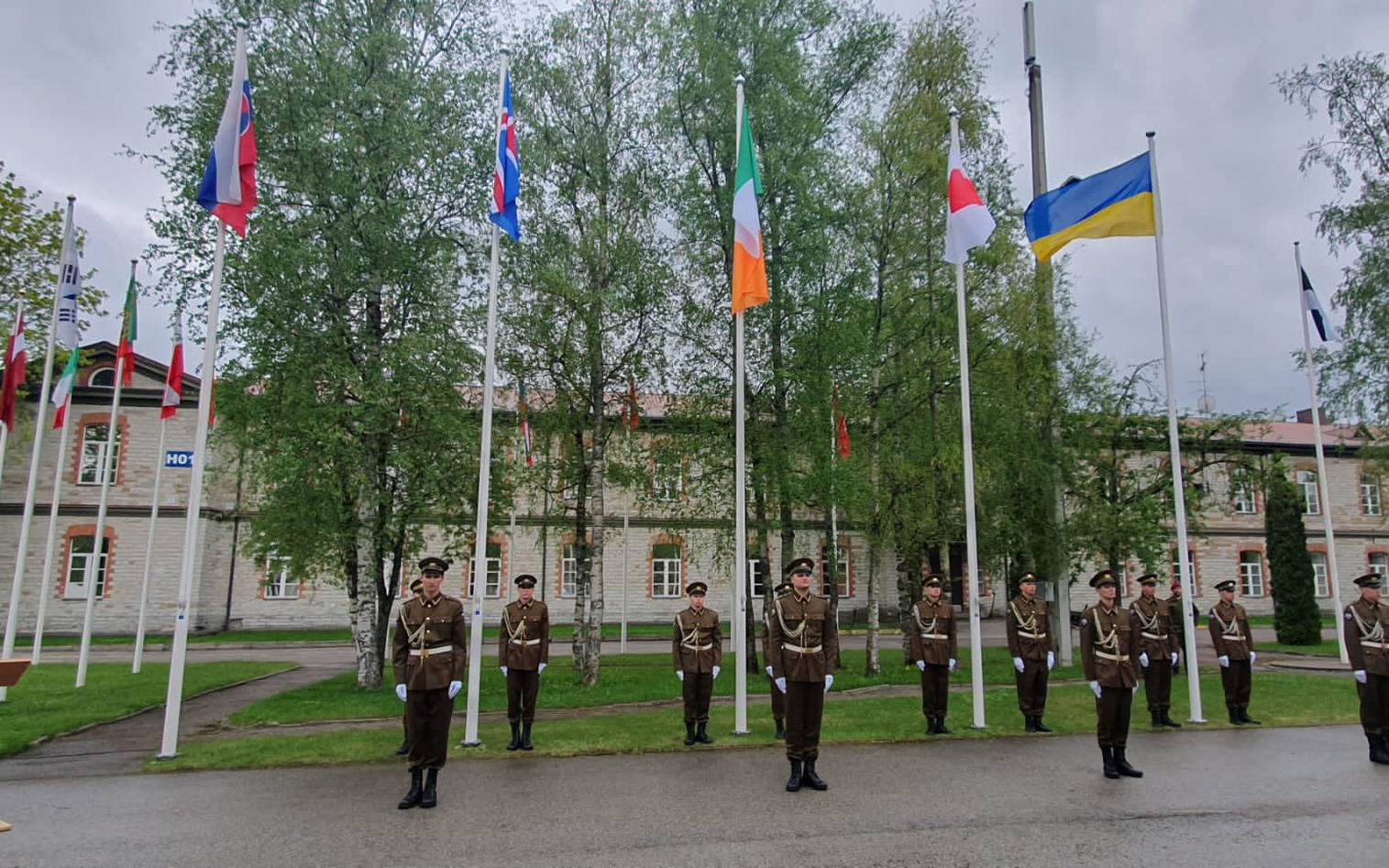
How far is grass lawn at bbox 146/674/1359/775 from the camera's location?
1028 centimetres

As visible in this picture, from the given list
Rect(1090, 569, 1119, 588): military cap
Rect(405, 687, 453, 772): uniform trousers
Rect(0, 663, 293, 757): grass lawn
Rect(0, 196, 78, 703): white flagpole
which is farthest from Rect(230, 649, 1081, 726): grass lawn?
Rect(1090, 569, 1119, 588): military cap

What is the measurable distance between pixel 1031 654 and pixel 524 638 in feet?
24.0

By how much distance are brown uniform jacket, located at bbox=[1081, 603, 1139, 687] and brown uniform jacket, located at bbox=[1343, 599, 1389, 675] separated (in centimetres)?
284

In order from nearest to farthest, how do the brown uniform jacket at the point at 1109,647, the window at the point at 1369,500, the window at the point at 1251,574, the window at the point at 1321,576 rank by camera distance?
the brown uniform jacket at the point at 1109,647, the window at the point at 1369,500, the window at the point at 1251,574, the window at the point at 1321,576

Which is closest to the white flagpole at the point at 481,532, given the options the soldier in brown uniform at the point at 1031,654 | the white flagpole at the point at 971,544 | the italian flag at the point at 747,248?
the italian flag at the point at 747,248

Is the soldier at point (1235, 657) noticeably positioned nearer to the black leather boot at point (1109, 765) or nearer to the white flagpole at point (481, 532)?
the black leather boot at point (1109, 765)

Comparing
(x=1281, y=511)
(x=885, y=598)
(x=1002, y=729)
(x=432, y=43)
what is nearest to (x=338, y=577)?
(x=432, y=43)

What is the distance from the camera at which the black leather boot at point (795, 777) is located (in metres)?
8.44

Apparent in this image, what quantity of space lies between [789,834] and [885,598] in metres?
35.0

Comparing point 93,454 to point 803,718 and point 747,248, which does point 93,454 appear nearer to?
point 747,248

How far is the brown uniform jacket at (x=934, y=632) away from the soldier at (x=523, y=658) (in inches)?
216

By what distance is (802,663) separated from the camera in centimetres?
893

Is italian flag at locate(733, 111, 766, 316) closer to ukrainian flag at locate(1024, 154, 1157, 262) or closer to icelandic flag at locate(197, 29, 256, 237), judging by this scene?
ukrainian flag at locate(1024, 154, 1157, 262)

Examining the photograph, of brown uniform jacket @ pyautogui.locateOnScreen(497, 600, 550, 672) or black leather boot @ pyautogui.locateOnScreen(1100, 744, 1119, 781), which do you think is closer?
black leather boot @ pyautogui.locateOnScreen(1100, 744, 1119, 781)
